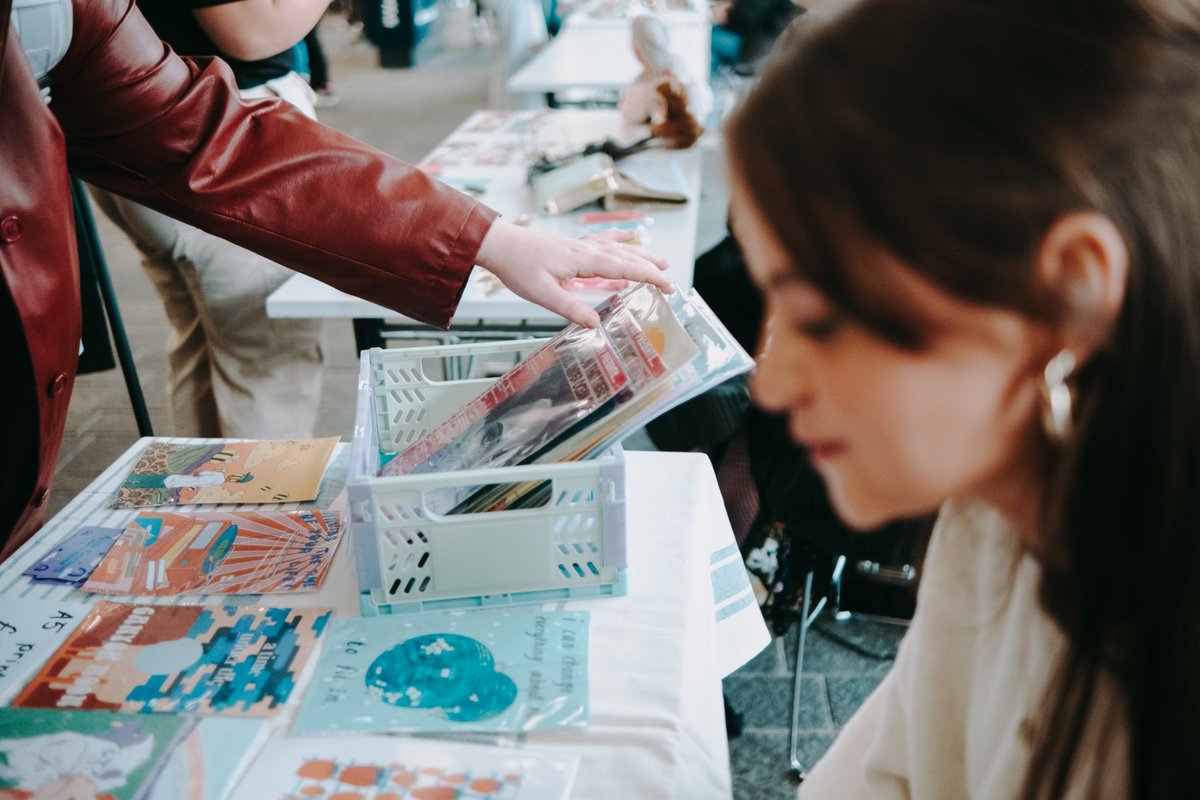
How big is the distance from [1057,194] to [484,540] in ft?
1.79

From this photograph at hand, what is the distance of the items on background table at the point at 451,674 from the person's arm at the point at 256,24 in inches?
47.1

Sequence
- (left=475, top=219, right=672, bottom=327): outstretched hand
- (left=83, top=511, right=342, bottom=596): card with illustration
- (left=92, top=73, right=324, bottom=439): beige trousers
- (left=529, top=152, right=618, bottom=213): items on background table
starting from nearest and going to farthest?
(left=83, top=511, right=342, bottom=596): card with illustration
(left=475, top=219, right=672, bottom=327): outstretched hand
(left=92, top=73, right=324, bottom=439): beige trousers
(left=529, top=152, right=618, bottom=213): items on background table

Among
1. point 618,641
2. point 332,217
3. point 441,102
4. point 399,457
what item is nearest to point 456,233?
point 332,217

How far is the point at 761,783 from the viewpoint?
5.17 feet

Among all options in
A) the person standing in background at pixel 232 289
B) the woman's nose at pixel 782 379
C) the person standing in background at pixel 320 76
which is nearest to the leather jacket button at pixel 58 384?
the woman's nose at pixel 782 379

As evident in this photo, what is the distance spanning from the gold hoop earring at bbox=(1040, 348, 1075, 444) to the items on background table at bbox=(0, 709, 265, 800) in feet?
1.93

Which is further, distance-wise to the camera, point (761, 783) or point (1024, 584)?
point (761, 783)

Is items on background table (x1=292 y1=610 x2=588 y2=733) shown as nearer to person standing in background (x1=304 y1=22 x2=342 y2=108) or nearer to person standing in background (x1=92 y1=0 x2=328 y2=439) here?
person standing in background (x1=92 y1=0 x2=328 y2=439)

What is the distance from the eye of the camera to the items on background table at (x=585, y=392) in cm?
77

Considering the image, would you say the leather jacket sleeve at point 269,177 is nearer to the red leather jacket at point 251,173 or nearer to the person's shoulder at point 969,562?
the red leather jacket at point 251,173

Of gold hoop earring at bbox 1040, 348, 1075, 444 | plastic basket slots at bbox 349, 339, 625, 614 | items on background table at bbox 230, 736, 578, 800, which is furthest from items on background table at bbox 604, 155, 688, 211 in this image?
gold hoop earring at bbox 1040, 348, 1075, 444

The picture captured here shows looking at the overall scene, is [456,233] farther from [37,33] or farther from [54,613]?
[54,613]

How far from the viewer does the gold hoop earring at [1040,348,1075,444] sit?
45cm

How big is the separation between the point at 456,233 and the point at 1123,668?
0.74 meters
